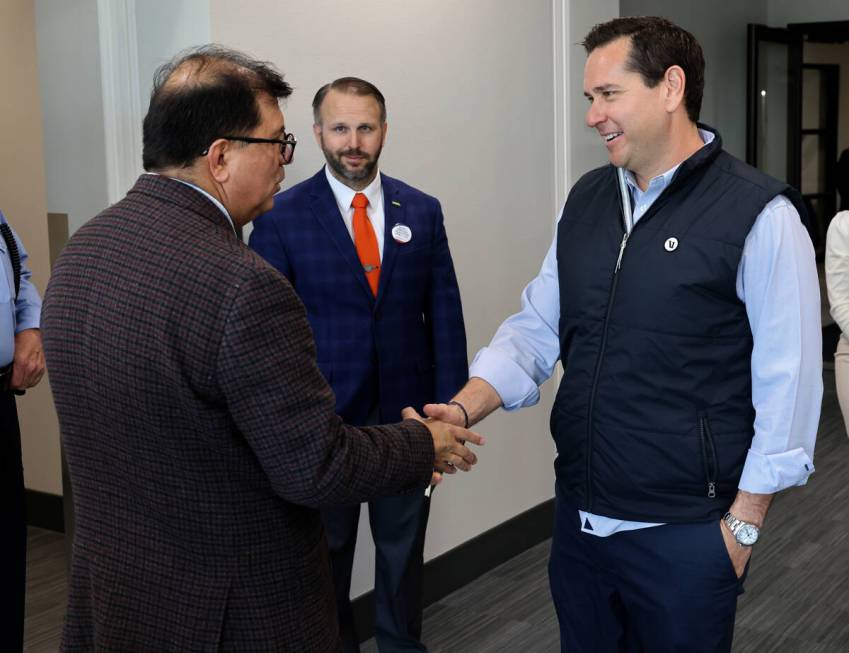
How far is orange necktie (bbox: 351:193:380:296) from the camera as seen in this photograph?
9.04 feet

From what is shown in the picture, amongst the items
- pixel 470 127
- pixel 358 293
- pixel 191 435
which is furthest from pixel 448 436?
pixel 470 127

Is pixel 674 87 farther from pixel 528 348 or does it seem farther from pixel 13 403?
pixel 13 403

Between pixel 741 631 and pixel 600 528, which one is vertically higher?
pixel 600 528

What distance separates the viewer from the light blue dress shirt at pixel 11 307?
8.47 feet

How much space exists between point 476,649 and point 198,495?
6.60 feet

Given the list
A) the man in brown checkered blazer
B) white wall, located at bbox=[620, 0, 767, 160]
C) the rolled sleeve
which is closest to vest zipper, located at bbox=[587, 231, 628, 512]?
the man in brown checkered blazer

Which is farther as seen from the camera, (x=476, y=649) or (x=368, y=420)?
(x=476, y=649)

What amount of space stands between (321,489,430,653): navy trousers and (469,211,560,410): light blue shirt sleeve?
0.85m

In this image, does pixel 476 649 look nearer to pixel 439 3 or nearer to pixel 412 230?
pixel 412 230

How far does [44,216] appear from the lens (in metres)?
4.27

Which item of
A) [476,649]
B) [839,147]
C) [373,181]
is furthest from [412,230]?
[839,147]

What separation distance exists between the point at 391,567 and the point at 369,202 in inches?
41.7

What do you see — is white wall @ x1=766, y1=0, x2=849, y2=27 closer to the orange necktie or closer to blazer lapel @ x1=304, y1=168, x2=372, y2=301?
the orange necktie

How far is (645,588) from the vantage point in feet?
6.09
